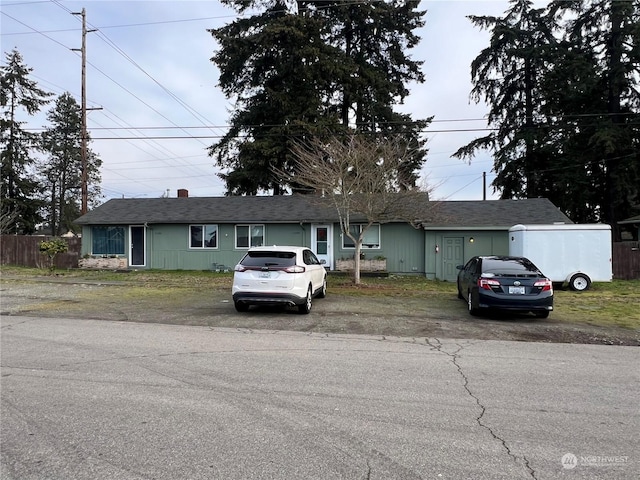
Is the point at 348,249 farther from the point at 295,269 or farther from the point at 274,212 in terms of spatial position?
the point at 295,269

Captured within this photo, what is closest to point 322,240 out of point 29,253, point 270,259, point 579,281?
point 579,281

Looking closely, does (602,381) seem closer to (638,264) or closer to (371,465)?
(371,465)

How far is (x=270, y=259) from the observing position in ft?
34.9

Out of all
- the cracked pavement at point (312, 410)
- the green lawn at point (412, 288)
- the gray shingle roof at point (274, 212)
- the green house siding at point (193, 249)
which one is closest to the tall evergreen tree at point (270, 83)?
the gray shingle roof at point (274, 212)

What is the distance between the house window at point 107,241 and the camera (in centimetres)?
2458

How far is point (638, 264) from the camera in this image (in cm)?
2025

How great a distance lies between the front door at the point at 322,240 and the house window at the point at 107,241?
417 inches

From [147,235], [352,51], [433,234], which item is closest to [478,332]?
[433,234]

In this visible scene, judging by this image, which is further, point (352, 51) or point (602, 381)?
point (352, 51)

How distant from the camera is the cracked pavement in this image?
344cm

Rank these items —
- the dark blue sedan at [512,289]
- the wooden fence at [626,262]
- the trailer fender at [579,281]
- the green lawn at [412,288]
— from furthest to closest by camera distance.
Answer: the wooden fence at [626,262]
the trailer fender at [579,281]
the green lawn at [412,288]
the dark blue sedan at [512,289]

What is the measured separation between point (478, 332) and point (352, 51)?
99.8 feet

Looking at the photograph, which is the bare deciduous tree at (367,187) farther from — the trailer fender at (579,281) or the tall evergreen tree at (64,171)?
the tall evergreen tree at (64,171)

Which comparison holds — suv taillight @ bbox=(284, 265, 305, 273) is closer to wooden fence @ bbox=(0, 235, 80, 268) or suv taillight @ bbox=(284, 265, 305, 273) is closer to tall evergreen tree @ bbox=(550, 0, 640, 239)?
wooden fence @ bbox=(0, 235, 80, 268)
